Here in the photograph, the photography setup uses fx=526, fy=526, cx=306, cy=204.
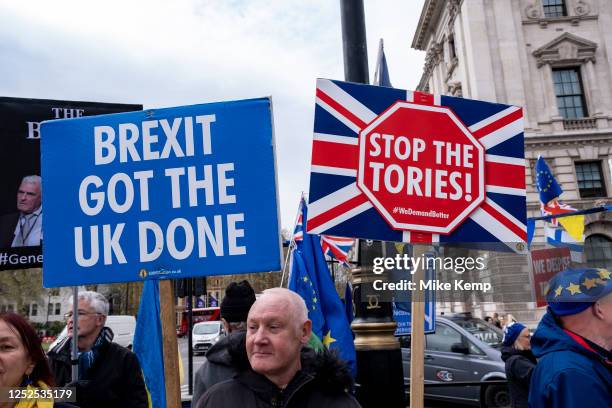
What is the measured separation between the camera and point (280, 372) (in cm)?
212

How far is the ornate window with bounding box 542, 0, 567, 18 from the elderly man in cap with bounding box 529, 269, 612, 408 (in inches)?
1181

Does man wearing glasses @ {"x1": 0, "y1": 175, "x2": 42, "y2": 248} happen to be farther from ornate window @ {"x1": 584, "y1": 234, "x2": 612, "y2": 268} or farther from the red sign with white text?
ornate window @ {"x1": 584, "y1": 234, "x2": 612, "y2": 268}

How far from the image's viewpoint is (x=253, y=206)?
2865 millimetres

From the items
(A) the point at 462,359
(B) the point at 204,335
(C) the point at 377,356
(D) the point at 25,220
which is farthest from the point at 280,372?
(B) the point at 204,335

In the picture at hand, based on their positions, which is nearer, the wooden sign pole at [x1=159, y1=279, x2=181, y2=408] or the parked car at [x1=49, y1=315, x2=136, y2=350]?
the wooden sign pole at [x1=159, y1=279, x2=181, y2=408]

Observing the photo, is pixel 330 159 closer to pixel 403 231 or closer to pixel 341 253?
pixel 403 231

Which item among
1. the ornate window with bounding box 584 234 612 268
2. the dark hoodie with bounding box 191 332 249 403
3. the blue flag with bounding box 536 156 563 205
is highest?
the blue flag with bounding box 536 156 563 205

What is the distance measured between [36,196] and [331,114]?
2221mm

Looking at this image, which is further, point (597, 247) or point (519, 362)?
point (597, 247)

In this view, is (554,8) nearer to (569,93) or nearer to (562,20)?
(562,20)

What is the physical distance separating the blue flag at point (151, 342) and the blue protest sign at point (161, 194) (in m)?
1.40

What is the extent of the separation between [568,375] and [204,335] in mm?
34359

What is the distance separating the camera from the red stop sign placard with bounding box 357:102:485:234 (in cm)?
315

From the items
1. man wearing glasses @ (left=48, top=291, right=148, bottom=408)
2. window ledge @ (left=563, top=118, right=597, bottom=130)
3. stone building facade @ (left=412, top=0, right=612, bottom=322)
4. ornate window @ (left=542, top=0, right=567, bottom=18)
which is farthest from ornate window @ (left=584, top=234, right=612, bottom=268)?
man wearing glasses @ (left=48, top=291, right=148, bottom=408)
